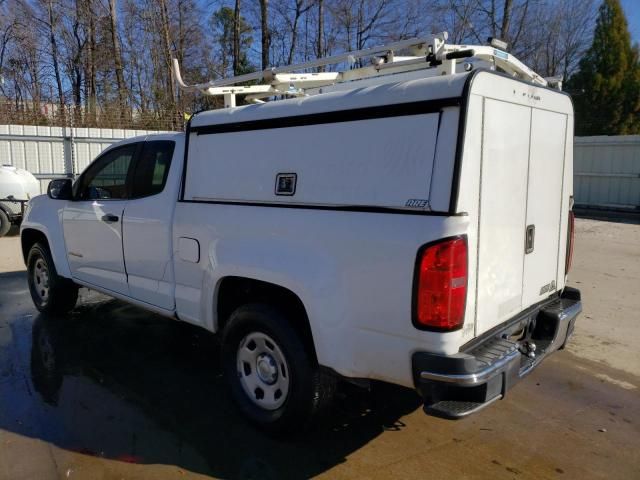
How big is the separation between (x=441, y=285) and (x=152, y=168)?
9.35ft

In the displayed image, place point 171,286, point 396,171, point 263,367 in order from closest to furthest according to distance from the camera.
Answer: point 396,171 → point 263,367 → point 171,286

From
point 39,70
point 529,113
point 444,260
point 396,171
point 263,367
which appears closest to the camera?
point 444,260

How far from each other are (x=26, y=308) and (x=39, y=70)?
94.0ft

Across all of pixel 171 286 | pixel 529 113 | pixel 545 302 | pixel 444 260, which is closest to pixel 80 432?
pixel 171 286

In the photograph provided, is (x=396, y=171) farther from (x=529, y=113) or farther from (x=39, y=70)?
(x=39, y=70)

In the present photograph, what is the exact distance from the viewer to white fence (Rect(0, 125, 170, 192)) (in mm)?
13586

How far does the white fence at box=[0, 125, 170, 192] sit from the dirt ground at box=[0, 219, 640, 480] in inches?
377

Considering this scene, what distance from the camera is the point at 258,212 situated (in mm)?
3578

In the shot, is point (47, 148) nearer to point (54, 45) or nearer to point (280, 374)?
point (280, 374)

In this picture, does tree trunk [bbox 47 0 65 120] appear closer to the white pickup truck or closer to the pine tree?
the pine tree

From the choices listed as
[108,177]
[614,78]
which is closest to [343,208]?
[108,177]

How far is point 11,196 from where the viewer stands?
38.4 ft

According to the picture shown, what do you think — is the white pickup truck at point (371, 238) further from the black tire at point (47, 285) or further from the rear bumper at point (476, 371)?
the black tire at point (47, 285)

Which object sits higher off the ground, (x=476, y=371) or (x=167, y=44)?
→ (x=167, y=44)
